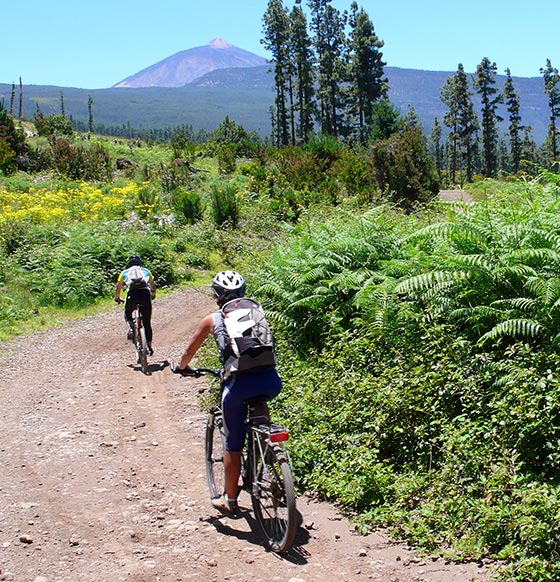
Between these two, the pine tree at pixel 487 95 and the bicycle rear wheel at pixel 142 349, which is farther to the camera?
the pine tree at pixel 487 95

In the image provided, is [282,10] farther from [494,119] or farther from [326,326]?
[326,326]

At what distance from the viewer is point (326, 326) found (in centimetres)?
929

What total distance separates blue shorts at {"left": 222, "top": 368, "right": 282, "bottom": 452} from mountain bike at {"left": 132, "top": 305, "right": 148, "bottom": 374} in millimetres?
5654

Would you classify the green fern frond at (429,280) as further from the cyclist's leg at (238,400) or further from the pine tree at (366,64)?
the pine tree at (366,64)

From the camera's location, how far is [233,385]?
5047 millimetres

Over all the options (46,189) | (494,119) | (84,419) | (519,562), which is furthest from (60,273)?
(494,119)

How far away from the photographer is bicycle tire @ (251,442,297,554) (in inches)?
179

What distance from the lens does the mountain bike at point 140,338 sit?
34.7 feet

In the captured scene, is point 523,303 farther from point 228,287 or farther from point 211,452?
point 211,452

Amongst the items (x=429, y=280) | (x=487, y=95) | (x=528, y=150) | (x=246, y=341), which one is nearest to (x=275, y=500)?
(x=246, y=341)

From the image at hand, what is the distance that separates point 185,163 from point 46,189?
8.79 meters

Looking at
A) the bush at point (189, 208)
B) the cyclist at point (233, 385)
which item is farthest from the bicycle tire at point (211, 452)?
the bush at point (189, 208)

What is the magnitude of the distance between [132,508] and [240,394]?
1.63m

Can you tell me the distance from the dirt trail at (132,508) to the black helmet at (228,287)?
1818 millimetres
